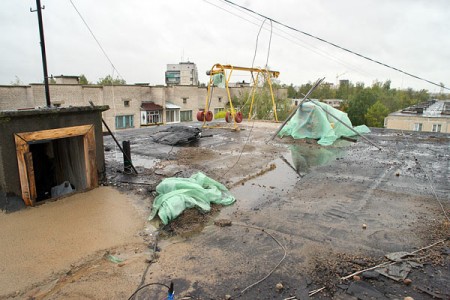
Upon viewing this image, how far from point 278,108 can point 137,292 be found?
112ft

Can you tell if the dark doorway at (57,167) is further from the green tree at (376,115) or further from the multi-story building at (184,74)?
the multi-story building at (184,74)

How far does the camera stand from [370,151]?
1037 centimetres

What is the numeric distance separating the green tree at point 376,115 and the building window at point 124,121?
1170 inches

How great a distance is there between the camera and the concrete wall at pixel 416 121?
23386 millimetres

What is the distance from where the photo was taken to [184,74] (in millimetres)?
62719

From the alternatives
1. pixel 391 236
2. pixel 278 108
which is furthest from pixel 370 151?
pixel 278 108

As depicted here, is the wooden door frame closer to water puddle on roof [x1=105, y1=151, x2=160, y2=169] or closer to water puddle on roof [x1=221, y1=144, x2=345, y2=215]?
water puddle on roof [x1=105, y1=151, x2=160, y2=169]

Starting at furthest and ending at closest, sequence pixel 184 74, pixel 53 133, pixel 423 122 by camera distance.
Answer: pixel 184 74 < pixel 423 122 < pixel 53 133

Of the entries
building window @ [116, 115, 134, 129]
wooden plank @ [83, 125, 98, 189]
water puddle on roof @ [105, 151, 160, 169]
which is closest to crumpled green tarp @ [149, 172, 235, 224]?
wooden plank @ [83, 125, 98, 189]

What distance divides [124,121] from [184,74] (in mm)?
35995

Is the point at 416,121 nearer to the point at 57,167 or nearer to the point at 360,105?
the point at 360,105

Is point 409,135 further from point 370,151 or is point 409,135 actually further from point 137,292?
point 137,292

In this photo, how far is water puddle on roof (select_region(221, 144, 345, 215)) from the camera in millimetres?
5867

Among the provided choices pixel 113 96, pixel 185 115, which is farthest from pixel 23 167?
pixel 185 115
